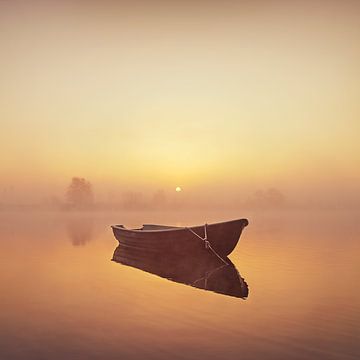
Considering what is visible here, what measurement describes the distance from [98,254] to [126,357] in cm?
2357

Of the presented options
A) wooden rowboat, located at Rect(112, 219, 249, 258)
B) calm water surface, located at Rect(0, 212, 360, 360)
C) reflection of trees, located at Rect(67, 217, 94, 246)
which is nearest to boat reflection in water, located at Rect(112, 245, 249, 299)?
wooden rowboat, located at Rect(112, 219, 249, 258)

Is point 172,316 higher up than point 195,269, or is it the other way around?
point 195,269

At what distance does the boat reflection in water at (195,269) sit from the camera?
1740 centimetres

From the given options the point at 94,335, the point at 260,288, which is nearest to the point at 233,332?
the point at 94,335

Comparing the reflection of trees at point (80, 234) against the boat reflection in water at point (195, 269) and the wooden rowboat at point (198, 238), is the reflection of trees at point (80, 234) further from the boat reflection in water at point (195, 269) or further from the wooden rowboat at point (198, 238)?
the wooden rowboat at point (198, 238)

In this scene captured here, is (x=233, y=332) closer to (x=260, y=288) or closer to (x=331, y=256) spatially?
(x=260, y=288)

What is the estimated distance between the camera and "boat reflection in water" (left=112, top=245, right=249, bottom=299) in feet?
57.1

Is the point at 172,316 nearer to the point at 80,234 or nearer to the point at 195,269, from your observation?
the point at 195,269

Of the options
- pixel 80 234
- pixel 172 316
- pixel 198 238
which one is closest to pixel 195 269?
pixel 198 238

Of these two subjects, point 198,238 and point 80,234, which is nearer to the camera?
point 198,238

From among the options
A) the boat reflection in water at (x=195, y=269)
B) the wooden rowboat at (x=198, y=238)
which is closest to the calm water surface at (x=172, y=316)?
the boat reflection in water at (x=195, y=269)

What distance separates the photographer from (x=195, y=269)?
2134 cm

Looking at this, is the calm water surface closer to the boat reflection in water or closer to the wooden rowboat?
the boat reflection in water

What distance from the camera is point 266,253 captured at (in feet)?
104
